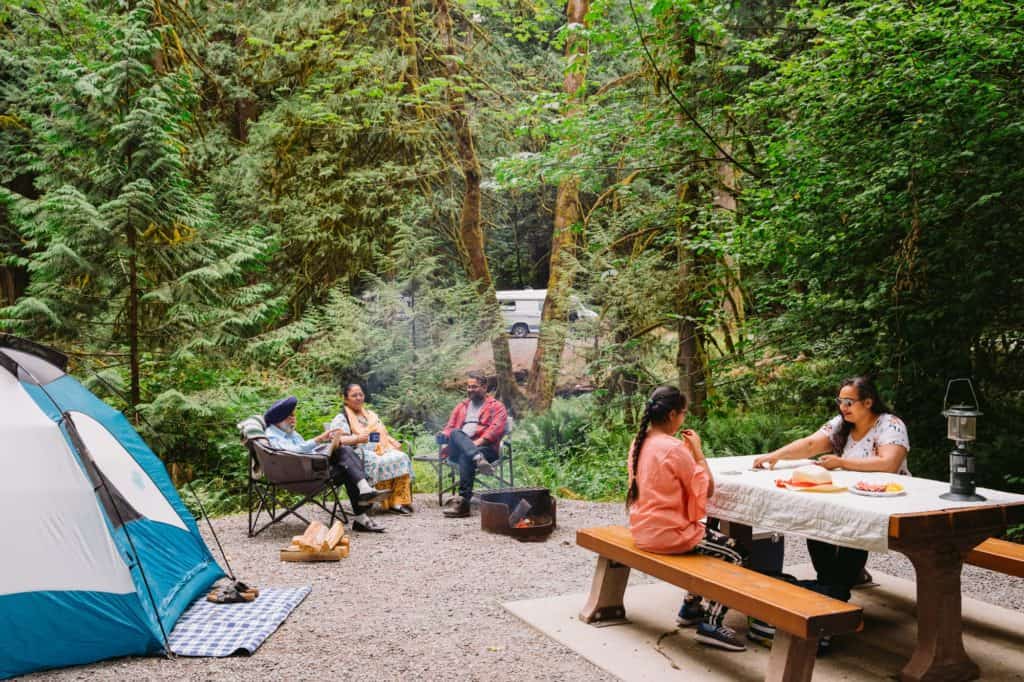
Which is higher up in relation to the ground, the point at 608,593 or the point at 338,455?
the point at 338,455

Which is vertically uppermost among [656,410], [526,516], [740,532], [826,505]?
[656,410]

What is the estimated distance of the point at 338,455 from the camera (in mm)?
6379

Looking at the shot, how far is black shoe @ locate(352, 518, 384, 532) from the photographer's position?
618 centimetres

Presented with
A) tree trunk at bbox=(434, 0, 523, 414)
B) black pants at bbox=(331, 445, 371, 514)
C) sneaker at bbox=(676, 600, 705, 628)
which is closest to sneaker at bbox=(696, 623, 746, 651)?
sneaker at bbox=(676, 600, 705, 628)

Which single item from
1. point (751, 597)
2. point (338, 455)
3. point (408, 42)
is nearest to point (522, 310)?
point (408, 42)

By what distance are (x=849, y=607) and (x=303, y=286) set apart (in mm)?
10539

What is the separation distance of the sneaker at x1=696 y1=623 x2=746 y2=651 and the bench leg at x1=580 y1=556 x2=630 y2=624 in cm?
48

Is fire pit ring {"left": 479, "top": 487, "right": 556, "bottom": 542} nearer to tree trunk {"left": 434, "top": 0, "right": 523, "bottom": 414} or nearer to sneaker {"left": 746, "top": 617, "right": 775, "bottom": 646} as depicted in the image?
sneaker {"left": 746, "top": 617, "right": 775, "bottom": 646}

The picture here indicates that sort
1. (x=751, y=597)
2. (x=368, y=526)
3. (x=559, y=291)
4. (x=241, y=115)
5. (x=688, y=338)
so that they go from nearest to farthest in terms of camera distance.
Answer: (x=751, y=597)
(x=368, y=526)
(x=688, y=338)
(x=559, y=291)
(x=241, y=115)

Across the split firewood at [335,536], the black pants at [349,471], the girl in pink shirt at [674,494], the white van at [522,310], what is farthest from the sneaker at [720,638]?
the white van at [522,310]

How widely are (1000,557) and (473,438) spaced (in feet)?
14.0

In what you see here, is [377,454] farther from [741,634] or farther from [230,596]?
[741,634]

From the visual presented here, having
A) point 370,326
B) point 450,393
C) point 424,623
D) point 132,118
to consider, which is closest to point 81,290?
point 132,118

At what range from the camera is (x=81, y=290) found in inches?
306
